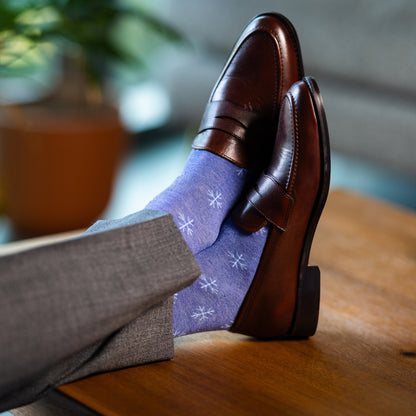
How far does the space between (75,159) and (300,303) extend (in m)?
0.98

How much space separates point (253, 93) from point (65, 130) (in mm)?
810

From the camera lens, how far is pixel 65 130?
1464mm

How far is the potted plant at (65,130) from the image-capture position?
1415 mm

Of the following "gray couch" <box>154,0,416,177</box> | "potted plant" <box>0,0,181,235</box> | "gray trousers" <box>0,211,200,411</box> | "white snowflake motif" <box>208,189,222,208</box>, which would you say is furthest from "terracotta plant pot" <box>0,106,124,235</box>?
"gray trousers" <box>0,211,200,411</box>

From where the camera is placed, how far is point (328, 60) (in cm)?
158

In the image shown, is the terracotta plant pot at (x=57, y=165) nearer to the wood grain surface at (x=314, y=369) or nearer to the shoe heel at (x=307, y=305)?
the wood grain surface at (x=314, y=369)

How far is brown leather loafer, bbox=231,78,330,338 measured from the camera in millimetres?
605

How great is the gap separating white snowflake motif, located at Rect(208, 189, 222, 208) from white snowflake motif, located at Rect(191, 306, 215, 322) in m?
0.12

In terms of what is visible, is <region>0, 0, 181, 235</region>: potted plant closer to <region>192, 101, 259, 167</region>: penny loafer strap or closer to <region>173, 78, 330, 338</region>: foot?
<region>192, 101, 259, 167</region>: penny loafer strap

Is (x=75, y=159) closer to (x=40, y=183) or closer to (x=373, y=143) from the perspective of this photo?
(x=40, y=183)

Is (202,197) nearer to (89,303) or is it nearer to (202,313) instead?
(202,313)

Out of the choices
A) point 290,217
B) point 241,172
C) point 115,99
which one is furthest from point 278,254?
point 115,99

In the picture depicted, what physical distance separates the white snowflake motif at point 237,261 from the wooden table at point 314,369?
7 centimetres

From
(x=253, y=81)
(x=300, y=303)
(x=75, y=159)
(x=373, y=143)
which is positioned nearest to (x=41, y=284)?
(x=300, y=303)
